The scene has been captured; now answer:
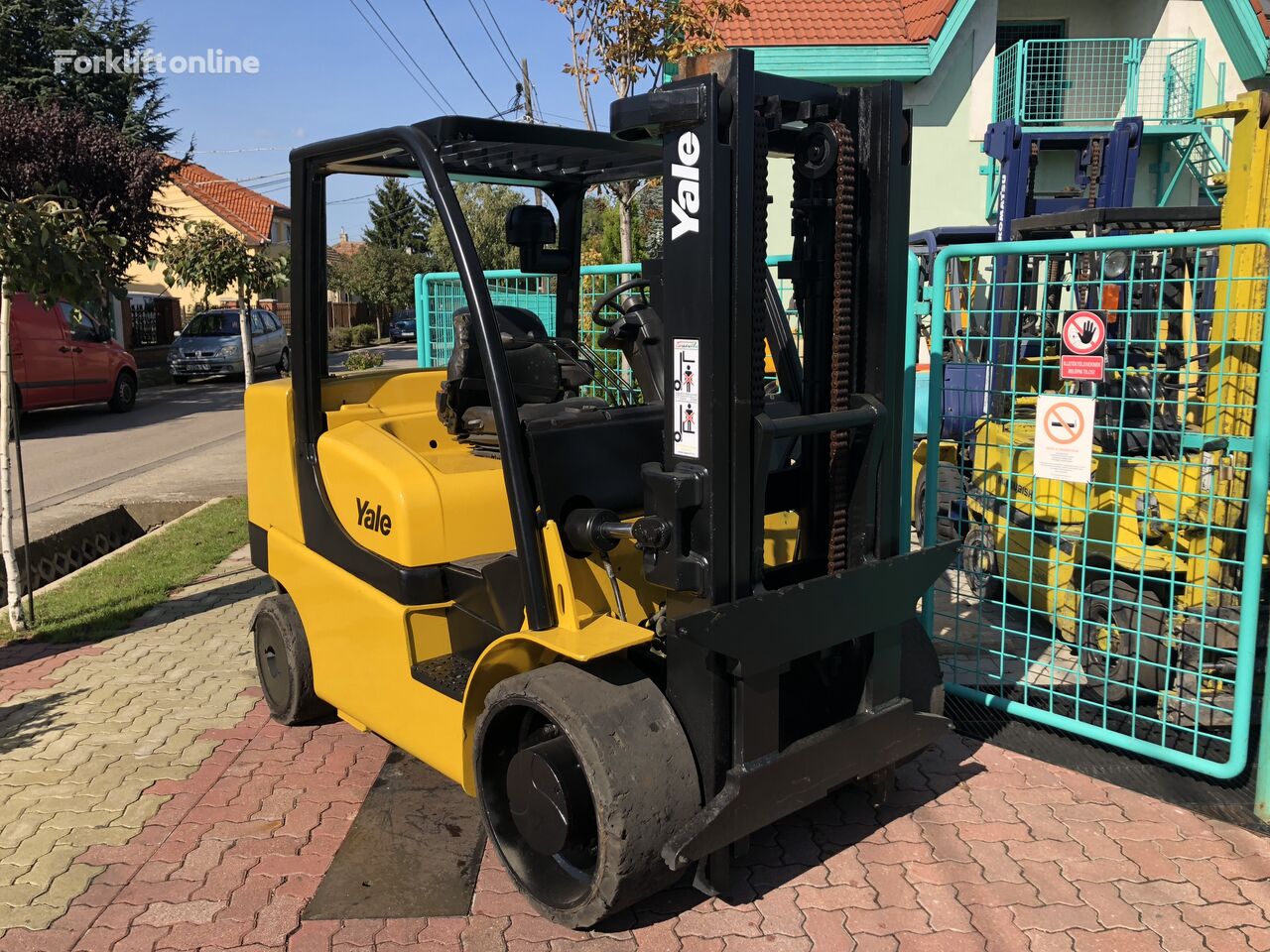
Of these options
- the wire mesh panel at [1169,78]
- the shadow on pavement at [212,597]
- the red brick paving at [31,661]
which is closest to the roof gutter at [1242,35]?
the wire mesh panel at [1169,78]

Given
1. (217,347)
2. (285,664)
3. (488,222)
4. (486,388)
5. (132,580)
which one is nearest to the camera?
(486,388)

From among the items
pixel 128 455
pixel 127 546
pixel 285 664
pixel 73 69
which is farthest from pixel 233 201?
pixel 285 664

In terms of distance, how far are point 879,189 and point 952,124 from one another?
1524cm

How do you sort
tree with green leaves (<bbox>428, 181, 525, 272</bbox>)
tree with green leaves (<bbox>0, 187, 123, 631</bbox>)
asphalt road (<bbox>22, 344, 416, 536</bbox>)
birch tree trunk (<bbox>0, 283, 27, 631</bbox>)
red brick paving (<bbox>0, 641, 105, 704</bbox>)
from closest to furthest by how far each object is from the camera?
red brick paving (<bbox>0, 641, 105, 704</bbox>) → tree with green leaves (<bbox>0, 187, 123, 631</bbox>) → birch tree trunk (<bbox>0, 283, 27, 631</bbox>) → asphalt road (<bbox>22, 344, 416, 536</bbox>) → tree with green leaves (<bbox>428, 181, 525, 272</bbox>)

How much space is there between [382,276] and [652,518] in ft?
167

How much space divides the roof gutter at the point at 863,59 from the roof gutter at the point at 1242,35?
0.19m

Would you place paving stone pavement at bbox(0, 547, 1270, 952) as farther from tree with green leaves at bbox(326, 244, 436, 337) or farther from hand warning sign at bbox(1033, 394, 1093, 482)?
tree with green leaves at bbox(326, 244, 436, 337)

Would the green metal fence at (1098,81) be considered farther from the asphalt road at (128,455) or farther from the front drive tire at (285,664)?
the front drive tire at (285,664)

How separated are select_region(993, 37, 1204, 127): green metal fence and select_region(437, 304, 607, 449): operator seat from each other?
14989 mm

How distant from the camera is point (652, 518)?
3092mm

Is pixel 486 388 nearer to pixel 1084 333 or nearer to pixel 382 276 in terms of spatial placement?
pixel 1084 333

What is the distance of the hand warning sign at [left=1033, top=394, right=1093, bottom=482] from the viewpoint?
4297 mm

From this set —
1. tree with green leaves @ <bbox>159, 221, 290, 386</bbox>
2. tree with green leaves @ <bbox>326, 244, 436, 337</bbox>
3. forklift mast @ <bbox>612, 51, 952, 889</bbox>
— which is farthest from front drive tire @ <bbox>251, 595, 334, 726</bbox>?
tree with green leaves @ <bbox>326, 244, 436, 337</bbox>

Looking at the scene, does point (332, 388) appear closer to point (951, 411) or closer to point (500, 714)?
point (500, 714)
